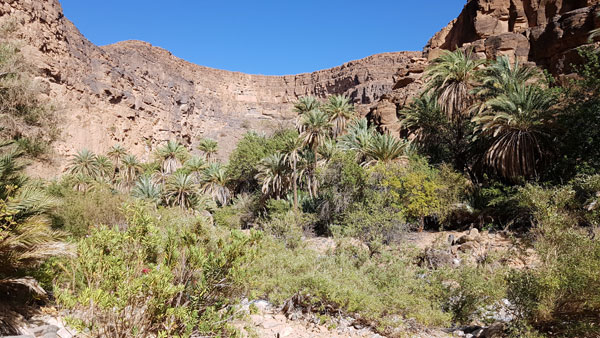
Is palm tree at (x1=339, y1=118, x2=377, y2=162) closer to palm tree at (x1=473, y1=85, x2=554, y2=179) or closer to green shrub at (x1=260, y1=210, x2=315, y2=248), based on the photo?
green shrub at (x1=260, y1=210, x2=315, y2=248)

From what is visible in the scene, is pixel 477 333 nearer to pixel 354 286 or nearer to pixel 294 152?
pixel 354 286

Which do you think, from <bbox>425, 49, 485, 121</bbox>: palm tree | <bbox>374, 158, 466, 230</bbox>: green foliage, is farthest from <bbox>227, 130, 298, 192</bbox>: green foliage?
<bbox>425, 49, 485, 121</bbox>: palm tree

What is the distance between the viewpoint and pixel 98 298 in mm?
3385

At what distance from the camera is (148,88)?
53969 millimetres

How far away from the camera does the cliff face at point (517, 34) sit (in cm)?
2139

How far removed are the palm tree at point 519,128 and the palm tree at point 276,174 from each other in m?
12.5

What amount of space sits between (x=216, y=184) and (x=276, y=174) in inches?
298

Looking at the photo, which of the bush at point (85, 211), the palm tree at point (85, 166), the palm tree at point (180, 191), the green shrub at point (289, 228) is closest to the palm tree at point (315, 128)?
the green shrub at point (289, 228)

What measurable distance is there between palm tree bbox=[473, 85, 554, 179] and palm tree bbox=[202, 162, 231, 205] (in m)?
20.2

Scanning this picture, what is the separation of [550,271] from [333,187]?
13711mm

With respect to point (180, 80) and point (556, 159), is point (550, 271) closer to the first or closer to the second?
point (556, 159)

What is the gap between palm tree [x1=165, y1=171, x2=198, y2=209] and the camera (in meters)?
24.0

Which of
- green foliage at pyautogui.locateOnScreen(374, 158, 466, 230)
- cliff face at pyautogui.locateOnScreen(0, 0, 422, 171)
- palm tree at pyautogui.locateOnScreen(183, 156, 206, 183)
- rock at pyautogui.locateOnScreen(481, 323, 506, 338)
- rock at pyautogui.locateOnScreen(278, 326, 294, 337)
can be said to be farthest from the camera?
cliff face at pyautogui.locateOnScreen(0, 0, 422, 171)

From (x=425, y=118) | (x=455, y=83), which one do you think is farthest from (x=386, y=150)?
(x=455, y=83)
